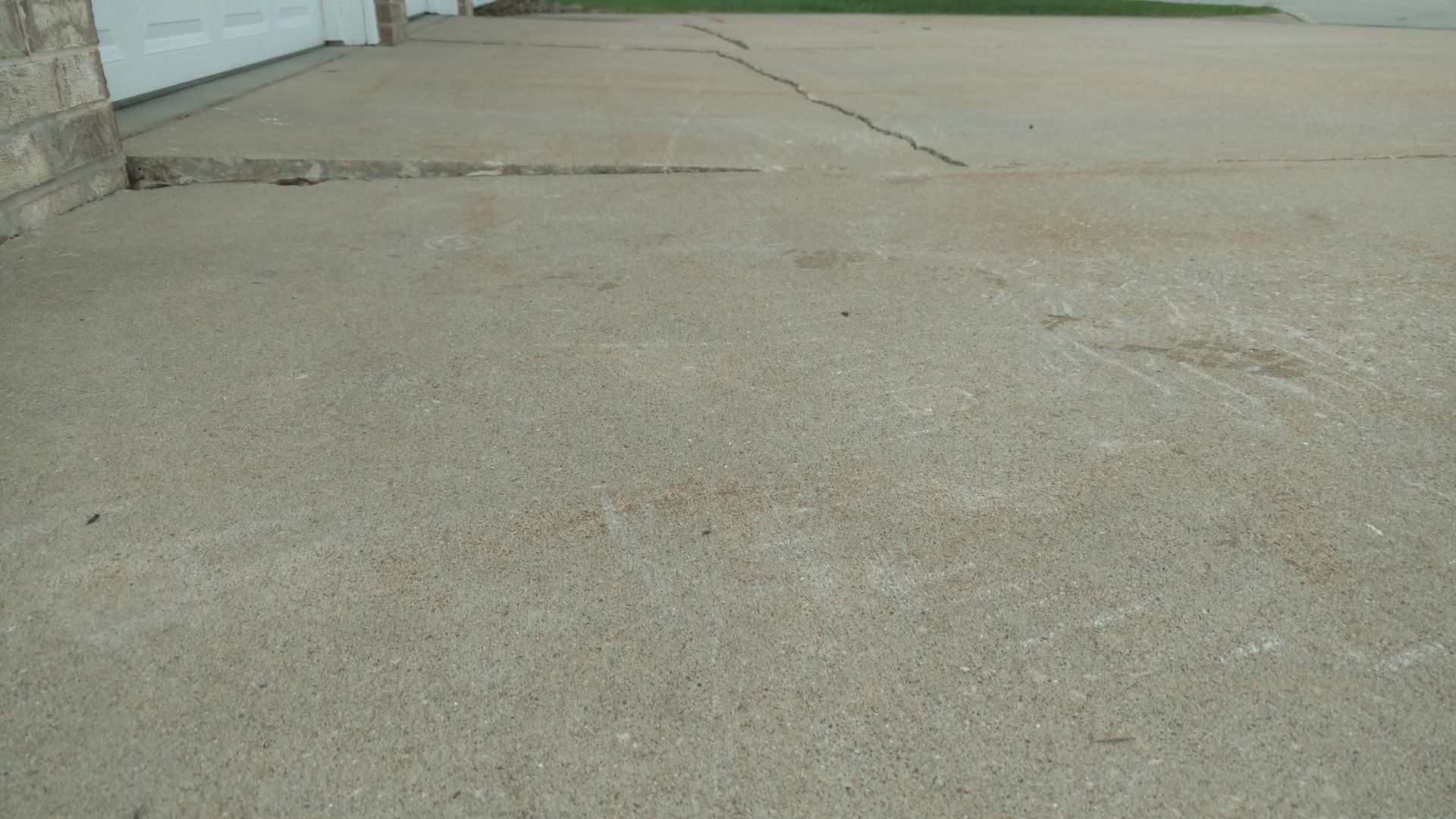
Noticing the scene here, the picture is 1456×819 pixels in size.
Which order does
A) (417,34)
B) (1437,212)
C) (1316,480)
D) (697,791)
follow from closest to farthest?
(697,791), (1316,480), (1437,212), (417,34)

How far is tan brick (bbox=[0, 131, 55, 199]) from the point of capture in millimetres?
3365

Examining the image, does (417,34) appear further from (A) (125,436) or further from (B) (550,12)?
(A) (125,436)

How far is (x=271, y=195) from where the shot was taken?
4.10 m

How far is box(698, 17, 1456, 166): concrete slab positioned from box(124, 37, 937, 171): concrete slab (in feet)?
1.65

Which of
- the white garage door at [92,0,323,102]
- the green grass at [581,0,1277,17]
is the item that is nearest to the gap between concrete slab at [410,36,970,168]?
the white garage door at [92,0,323,102]

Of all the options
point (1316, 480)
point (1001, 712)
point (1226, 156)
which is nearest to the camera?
point (1001, 712)

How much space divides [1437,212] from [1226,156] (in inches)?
43.3

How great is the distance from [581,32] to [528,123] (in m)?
5.57

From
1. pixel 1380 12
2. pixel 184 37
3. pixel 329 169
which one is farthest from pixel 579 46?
pixel 1380 12

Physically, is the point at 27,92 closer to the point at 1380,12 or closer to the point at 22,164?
the point at 22,164

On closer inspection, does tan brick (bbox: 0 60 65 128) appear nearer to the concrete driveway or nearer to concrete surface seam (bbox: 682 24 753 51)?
the concrete driveway

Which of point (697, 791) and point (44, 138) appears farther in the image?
point (44, 138)

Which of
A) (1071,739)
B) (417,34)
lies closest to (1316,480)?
(1071,739)

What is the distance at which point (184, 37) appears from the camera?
5.81 m
